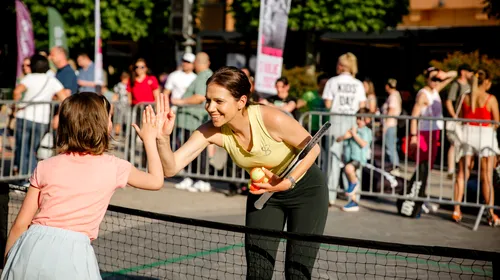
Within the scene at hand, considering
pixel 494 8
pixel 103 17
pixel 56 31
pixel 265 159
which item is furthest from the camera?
pixel 103 17

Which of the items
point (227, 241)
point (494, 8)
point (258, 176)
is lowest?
point (227, 241)

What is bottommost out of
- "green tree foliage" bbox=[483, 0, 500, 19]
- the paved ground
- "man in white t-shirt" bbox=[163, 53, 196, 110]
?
the paved ground

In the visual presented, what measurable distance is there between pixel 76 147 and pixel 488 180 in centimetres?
695

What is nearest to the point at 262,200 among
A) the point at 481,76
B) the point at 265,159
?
the point at 265,159

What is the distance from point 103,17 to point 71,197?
26007 mm

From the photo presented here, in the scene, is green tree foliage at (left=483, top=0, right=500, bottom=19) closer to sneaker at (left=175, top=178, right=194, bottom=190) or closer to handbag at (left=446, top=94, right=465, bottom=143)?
handbag at (left=446, top=94, right=465, bottom=143)

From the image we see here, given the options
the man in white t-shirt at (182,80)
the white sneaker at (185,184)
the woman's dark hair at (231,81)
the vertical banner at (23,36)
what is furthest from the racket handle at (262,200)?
the vertical banner at (23,36)

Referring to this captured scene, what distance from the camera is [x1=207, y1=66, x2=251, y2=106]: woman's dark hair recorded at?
457 centimetres

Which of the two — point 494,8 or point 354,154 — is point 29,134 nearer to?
point 354,154

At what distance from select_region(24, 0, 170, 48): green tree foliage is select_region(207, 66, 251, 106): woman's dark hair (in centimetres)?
2423

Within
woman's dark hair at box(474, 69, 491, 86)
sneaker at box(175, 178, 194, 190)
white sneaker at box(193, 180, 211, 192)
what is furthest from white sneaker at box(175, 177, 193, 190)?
woman's dark hair at box(474, 69, 491, 86)

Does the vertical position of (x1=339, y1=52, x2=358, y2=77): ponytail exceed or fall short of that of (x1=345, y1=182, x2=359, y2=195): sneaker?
it exceeds it

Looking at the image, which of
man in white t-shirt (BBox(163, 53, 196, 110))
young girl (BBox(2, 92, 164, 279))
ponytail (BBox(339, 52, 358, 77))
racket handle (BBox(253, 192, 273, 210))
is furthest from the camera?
man in white t-shirt (BBox(163, 53, 196, 110))

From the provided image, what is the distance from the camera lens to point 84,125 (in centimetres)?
359
